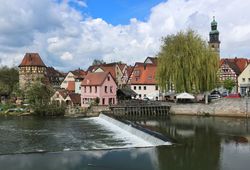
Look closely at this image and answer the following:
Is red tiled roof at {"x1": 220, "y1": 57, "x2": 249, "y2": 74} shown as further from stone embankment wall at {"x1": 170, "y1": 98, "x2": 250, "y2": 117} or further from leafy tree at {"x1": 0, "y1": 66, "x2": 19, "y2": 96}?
leafy tree at {"x1": 0, "y1": 66, "x2": 19, "y2": 96}

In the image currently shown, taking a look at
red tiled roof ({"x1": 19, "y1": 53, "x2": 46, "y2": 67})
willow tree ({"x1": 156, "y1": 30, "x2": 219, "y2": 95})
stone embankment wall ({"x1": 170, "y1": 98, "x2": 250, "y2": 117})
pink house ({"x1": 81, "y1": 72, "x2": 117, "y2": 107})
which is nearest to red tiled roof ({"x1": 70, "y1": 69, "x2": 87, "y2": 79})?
red tiled roof ({"x1": 19, "y1": 53, "x2": 46, "y2": 67})

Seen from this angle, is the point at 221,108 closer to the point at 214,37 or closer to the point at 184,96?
the point at 184,96

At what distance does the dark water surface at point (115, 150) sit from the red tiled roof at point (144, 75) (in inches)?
1092

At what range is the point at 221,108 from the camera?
4606cm

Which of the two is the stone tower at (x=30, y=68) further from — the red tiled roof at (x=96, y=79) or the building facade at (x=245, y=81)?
the building facade at (x=245, y=81)

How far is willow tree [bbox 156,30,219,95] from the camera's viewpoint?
48.5m

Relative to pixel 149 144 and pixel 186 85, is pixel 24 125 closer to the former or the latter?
pixel 149 144

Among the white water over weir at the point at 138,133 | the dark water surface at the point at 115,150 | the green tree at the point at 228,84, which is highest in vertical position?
the green tree at the point at 228,84

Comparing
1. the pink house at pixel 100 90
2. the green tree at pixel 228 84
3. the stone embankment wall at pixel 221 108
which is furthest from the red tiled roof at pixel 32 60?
the stone embankment wall at pixel 221 108

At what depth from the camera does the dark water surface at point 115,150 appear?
69.6 feet

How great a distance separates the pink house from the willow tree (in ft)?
30.0

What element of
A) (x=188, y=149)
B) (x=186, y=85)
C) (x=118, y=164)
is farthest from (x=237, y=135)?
(x=186, y=85)

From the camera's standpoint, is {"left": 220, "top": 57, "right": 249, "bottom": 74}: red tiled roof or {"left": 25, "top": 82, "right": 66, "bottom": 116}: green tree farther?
{"left": 220, "top": 57, "right": 249, "bottom": 74}: red tiled roof

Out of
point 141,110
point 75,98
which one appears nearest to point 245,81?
point 141,110
